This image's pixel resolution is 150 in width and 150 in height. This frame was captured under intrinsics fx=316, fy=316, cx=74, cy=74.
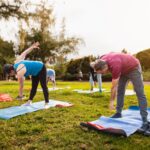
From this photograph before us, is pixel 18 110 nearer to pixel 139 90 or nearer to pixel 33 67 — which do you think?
pixel 33 67

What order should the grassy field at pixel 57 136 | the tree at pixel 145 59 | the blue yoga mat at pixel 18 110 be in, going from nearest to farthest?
the grassy field at pixel 57 136
the blue yoga mat at pixel 18 110
the tree at pixel 145 59

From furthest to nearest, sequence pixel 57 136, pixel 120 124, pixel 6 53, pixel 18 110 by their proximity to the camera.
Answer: pixel 6 53
pixel 18 110
pixel 120 124
pixel 57 136

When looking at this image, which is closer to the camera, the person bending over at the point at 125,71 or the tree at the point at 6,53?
the person bending over at the point at 125,71

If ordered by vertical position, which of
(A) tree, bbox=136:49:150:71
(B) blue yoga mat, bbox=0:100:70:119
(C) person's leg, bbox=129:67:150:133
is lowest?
(B) blue yoga mat, bbox=0:100:70:119

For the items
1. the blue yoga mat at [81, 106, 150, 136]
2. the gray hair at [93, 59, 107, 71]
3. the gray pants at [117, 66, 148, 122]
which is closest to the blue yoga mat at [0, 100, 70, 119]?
the blue yoga mat at [81, 106, 150, 136]

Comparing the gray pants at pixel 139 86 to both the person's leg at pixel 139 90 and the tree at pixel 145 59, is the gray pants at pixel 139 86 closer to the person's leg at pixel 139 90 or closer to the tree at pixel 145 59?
the person's leg at pixel 139 90

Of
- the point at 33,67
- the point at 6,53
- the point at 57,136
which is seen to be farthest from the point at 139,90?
the point at 6,53

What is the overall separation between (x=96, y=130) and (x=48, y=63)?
72.0 feet

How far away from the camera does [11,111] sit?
7219 millimetres

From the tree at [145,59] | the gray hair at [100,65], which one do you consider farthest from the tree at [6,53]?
the gray hair at [100,65]

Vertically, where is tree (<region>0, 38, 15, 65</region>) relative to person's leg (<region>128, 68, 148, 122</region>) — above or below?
above

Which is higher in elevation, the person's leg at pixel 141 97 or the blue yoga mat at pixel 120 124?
the person's leg at pixel 141 97

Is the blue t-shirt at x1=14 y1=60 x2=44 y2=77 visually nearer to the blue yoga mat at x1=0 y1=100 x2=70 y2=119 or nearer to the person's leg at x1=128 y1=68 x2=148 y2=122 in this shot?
the blue yoga mat at x1=0 y1=100 x2=70 y2=119

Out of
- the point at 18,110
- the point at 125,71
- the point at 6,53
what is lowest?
the point at 18,110
